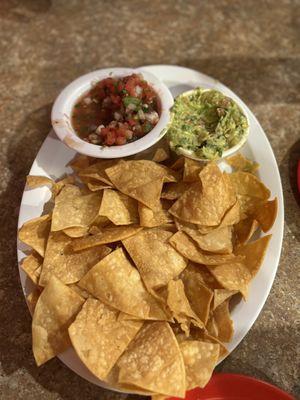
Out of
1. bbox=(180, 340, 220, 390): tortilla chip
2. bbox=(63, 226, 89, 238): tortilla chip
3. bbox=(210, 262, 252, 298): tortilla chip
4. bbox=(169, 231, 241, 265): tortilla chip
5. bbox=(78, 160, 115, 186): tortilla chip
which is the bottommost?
bbox=(180, 340, 220, 390): tortilla chip

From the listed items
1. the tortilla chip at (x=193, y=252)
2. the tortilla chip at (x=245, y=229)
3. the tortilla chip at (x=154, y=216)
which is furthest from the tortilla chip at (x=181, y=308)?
the tortilla chip at (x=245, y=229)

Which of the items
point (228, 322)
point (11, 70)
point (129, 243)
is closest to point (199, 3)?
point (11, 70)

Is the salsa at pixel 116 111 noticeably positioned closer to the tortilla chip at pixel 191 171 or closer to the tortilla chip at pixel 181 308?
the tortilla chip at pixel 191 171

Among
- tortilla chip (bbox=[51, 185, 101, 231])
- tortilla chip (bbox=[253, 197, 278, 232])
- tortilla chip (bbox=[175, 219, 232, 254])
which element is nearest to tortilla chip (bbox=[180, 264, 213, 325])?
tortilla chip (bbox=[175, 219, 232, 254])

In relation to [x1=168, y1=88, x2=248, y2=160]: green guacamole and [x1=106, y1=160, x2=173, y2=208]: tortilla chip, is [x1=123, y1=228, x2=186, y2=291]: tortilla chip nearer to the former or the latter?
[x1=106, y1=160, x2=173, y2=208]: tortilla chip

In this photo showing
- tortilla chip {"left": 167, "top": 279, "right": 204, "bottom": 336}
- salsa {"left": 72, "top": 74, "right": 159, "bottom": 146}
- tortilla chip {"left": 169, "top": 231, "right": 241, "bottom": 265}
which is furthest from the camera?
salsa {"left": 72, "top": 74, "right": 159, "bottom": 146}

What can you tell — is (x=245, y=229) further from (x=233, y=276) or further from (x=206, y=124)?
(x=206, y=124)

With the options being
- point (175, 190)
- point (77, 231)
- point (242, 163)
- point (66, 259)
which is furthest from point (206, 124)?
point (66, 259)

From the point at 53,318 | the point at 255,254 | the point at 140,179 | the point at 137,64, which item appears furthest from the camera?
the point at 137,64
